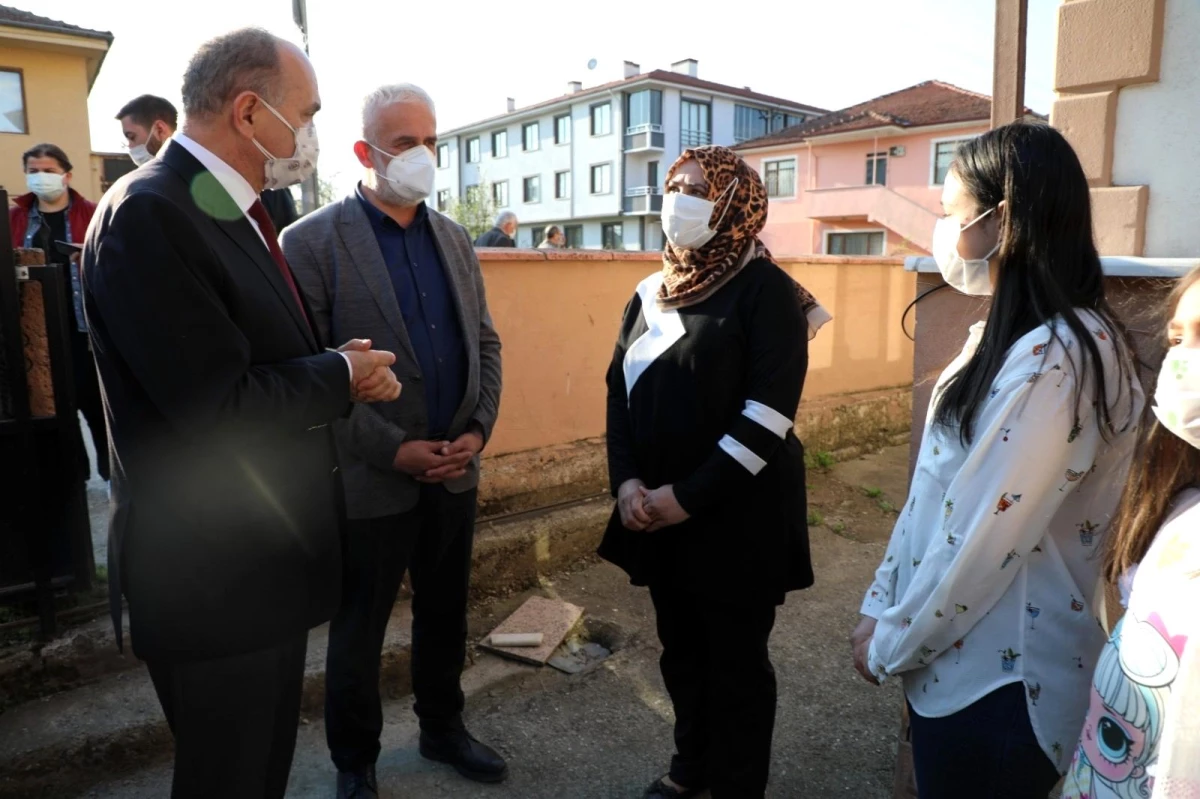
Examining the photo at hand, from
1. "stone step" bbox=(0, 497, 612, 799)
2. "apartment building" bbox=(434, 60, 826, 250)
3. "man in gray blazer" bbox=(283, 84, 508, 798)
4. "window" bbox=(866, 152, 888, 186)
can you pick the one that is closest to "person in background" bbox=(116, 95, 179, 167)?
"man in gray blazer" bbox=(283, 84, 508, 798)

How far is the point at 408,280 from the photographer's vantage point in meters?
2.61

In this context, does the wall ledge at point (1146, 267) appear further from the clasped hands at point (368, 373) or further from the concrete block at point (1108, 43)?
the clasped hands at point (368, 373)

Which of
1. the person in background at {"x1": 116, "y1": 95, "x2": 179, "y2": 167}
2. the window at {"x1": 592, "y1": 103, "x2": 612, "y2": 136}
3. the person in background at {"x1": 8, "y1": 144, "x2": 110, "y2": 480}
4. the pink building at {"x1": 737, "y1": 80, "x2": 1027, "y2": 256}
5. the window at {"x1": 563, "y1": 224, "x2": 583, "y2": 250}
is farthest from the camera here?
the window at {"x1": 563, "y1": 224, "x2": 583, "y2": 250}

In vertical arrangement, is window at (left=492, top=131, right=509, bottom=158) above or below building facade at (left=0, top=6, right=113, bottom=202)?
above

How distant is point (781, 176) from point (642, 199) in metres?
9.38

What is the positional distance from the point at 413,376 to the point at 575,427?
2.35 metres

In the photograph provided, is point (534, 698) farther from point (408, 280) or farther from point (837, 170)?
point (837, 170)

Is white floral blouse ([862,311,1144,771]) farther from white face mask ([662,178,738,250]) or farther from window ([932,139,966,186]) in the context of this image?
window ([932,139,966,186])

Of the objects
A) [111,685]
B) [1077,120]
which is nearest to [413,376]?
[111,685]

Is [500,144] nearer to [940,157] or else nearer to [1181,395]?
[940,157]

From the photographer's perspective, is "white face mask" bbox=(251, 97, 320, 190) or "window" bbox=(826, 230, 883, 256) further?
"window" bbox=(826, 230, 883, 256)

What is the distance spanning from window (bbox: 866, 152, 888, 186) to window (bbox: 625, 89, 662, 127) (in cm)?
1331

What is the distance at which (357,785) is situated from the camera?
2.58m

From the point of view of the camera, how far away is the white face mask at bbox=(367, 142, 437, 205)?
2.60 meters
